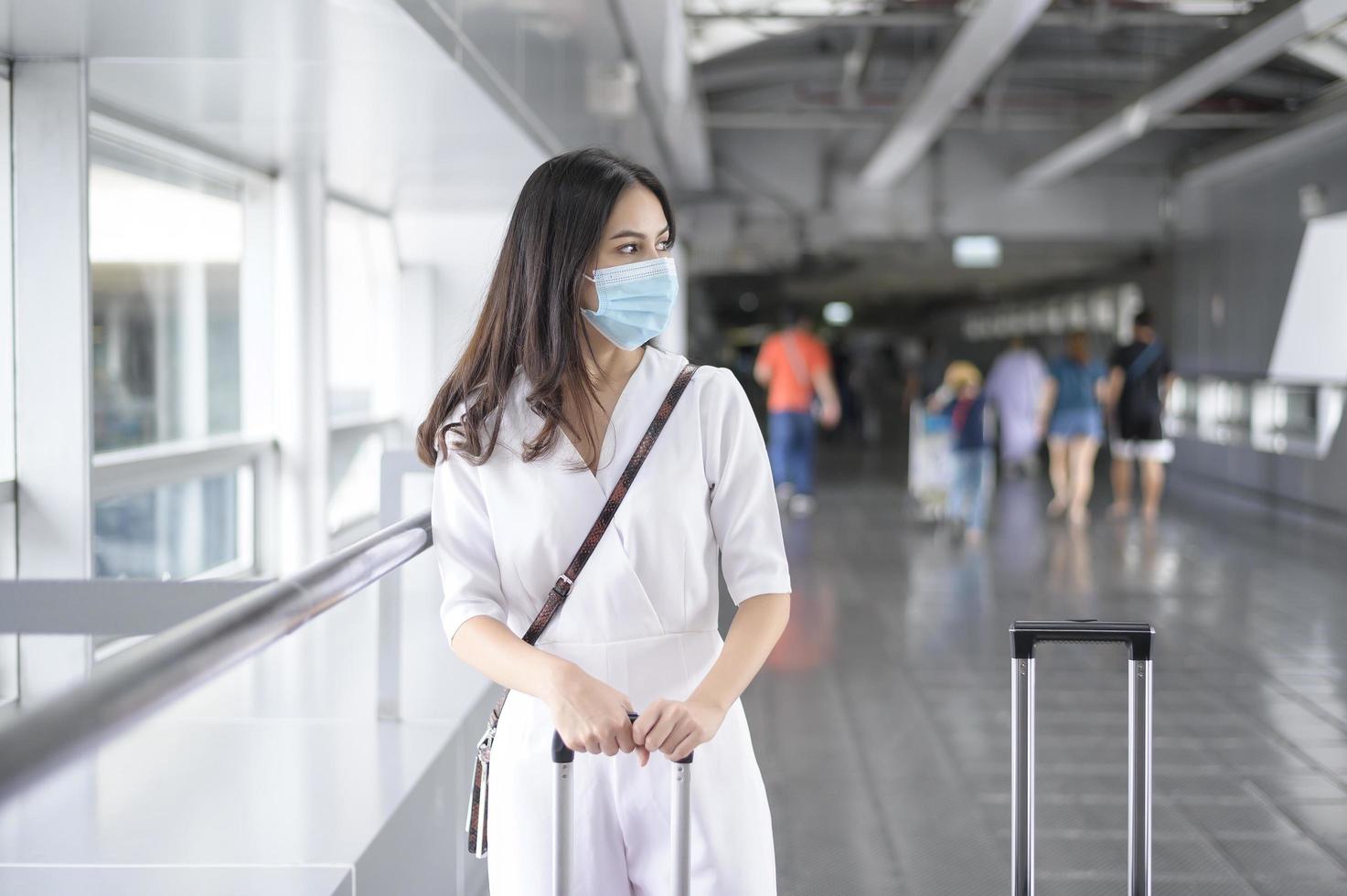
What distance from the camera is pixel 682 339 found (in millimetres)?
17375

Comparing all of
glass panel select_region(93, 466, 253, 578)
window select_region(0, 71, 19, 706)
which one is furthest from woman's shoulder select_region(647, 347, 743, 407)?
glass panel select_region(93, 466, 253, 578)

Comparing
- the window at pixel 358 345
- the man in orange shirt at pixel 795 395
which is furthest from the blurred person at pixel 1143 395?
the window at pixel 358 345

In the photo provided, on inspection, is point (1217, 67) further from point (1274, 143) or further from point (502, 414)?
point (502, 414)

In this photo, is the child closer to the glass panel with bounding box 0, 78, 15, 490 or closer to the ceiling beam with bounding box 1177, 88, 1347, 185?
the ceiling beam with bounding box 1177, 88, 1347, 185

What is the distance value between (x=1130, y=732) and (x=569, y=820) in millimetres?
1046

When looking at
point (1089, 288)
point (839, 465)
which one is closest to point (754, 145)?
point (839, 465)

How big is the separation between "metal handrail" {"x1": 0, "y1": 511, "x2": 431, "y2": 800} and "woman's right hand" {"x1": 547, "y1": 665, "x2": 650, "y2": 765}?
1.07ft

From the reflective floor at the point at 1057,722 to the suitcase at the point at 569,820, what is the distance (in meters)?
2.03

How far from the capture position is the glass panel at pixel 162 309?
7.07 m

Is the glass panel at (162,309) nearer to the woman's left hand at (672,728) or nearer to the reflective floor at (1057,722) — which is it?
the reflective floor at (1057,722)

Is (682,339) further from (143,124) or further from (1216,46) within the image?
(143,124)

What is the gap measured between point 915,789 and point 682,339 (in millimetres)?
13386

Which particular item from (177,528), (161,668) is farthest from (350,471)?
(161,668)

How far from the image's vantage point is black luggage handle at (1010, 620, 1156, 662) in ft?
6.75
